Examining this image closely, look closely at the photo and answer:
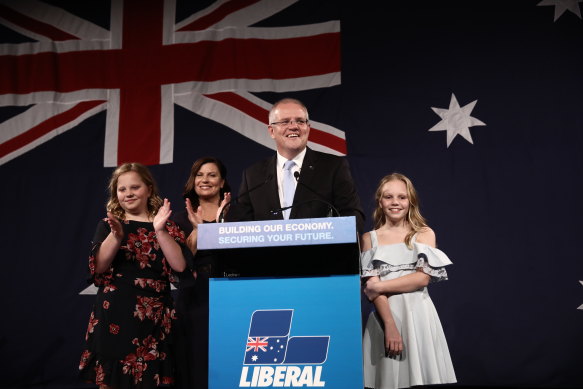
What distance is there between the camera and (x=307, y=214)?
7.80 feet

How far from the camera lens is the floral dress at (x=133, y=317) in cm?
255

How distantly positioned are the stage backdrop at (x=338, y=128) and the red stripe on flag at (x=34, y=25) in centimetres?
1

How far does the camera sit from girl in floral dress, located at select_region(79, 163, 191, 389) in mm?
2553

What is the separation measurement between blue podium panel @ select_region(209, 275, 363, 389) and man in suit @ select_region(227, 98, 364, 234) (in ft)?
1.91

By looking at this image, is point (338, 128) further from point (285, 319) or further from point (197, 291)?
point (285, 319)

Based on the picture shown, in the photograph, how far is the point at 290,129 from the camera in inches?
98.6

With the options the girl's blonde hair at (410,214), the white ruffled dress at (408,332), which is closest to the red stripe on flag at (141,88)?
the girl's blonde hair at (410,214)

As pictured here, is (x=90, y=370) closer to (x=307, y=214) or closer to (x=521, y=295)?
(x=307, y=214)

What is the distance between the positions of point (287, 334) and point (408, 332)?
39.4 inches

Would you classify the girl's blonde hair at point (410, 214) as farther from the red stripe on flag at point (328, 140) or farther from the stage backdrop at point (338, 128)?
the red stripe on flag at point (328, 140)

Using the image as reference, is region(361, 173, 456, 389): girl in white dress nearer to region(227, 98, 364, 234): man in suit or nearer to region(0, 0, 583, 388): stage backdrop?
region(227, 98, 364, 234): man in suit

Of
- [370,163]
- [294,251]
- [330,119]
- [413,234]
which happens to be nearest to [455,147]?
[370,163]

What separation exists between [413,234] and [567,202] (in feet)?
5.44

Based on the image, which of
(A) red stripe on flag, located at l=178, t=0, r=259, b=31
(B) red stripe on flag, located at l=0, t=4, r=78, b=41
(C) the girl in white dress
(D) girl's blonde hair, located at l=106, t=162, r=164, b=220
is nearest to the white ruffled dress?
(C) the girl in white dress
